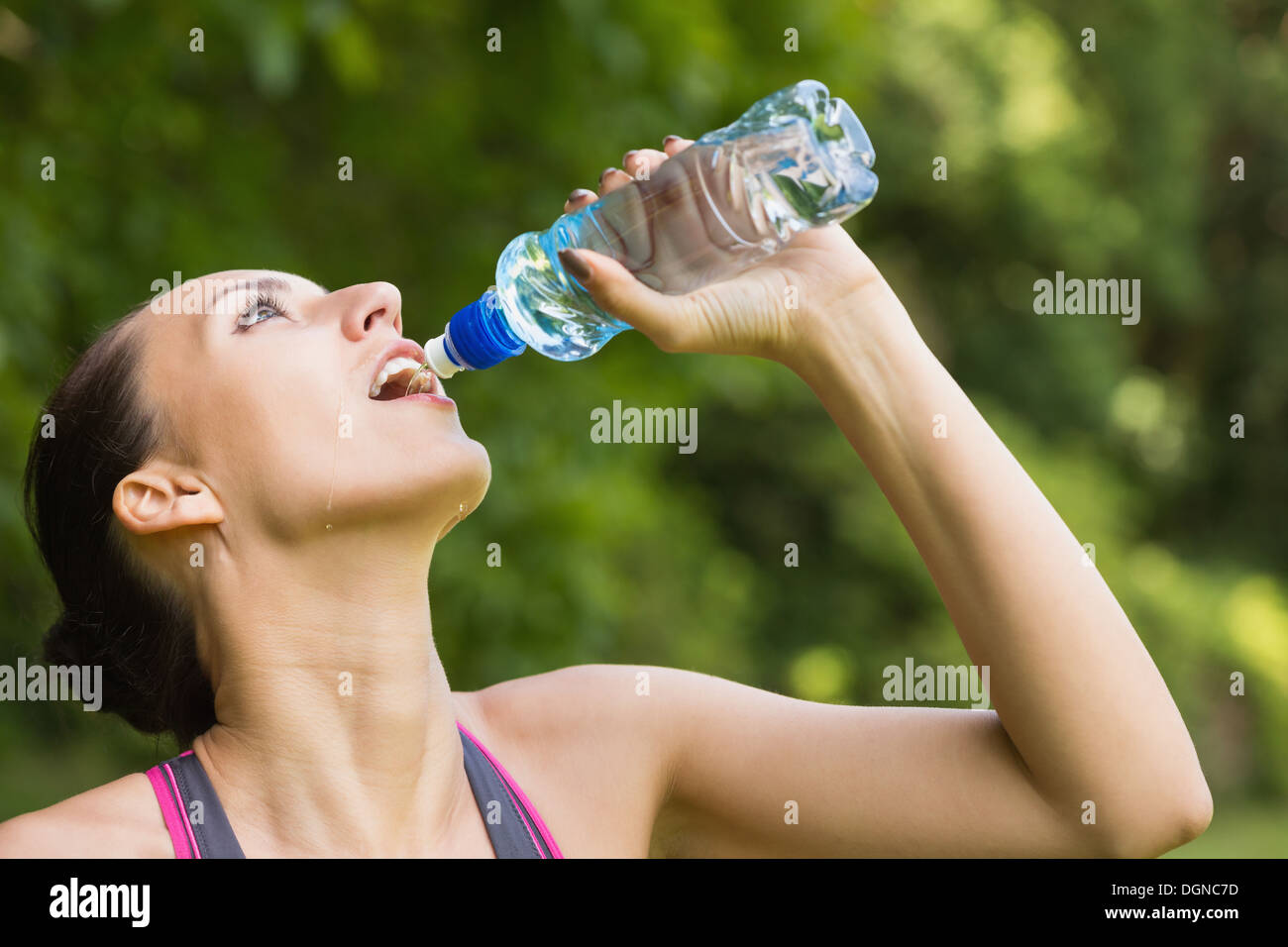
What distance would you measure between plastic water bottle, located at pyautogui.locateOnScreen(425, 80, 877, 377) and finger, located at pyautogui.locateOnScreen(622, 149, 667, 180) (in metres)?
0.02

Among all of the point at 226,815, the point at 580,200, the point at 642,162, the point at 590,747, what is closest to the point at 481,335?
the point at 580,200

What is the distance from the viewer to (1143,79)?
577 inches

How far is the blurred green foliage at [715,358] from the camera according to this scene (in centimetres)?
450

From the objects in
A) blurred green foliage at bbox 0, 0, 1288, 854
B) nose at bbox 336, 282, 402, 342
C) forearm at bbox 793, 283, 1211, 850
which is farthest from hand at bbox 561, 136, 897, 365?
blurred green foliage at bbox 0, 0, 1288, 854

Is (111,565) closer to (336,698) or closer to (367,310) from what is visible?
(336,698)

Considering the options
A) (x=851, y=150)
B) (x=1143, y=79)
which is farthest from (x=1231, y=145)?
(x=851, y=150)

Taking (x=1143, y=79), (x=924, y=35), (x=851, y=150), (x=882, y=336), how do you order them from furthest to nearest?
(x=1143, y=79), (x=924, y=35), (x=851, y=150), (x=882, y=336)

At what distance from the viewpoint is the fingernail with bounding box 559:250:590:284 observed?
1.72 m

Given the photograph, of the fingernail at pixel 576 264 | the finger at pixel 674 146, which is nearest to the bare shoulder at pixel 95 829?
the fingernail at pixel 576 264

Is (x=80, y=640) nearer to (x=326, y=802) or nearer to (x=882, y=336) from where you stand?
(x=326, y=802)

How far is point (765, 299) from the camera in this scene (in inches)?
74.1

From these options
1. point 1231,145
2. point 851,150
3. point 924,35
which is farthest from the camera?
point 1231,145

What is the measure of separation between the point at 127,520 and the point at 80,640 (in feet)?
1.08
